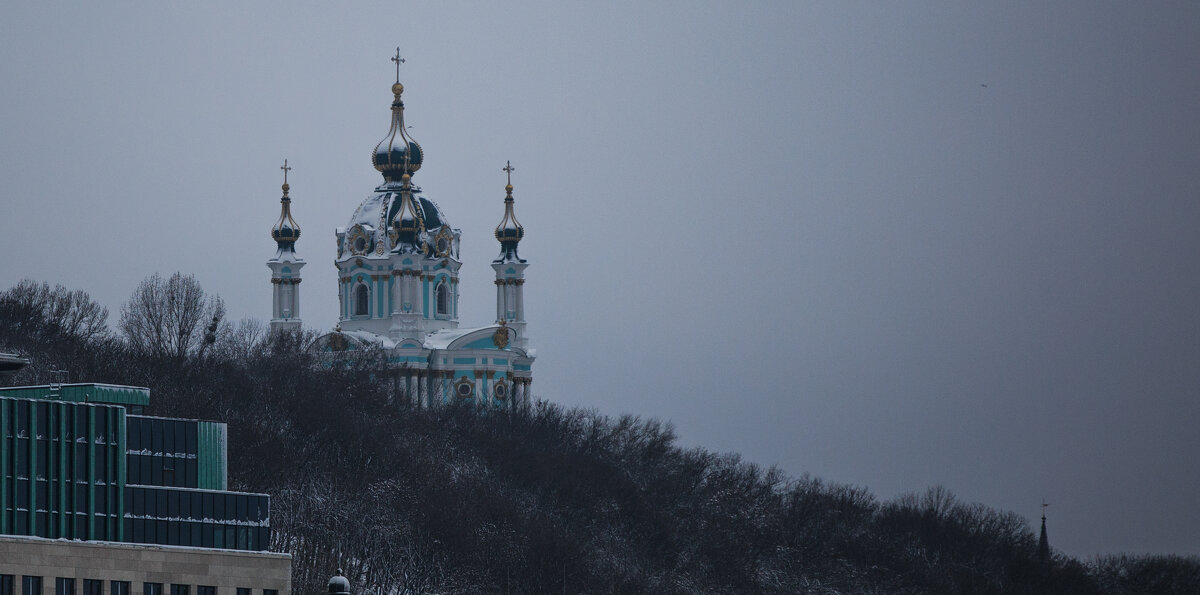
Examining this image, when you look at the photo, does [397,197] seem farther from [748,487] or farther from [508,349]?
[748,487]

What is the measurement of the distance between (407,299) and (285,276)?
756cm

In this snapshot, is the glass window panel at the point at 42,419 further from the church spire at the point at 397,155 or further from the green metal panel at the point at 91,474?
the church spire at the point at 397,155

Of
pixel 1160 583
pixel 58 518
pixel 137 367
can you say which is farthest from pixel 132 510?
pixel 1160 583

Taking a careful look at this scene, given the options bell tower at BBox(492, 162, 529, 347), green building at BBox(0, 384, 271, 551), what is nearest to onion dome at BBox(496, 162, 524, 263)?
bell tower at BBox(492, 162, 529, 347)

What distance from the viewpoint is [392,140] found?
511 ft

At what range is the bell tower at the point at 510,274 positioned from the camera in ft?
516

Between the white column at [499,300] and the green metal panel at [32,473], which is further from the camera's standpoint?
the white column at [499,300]

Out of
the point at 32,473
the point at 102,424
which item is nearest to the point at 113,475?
the point at 102,424

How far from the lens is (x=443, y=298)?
6038 inches

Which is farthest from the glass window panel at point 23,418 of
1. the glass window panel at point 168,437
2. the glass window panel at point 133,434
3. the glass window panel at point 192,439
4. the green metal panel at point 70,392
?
the glass window panel at point 192,439

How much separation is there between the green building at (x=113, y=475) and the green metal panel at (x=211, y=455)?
3cm

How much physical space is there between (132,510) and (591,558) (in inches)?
1297

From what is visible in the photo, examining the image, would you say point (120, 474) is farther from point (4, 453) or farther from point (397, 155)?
point (397, 155)

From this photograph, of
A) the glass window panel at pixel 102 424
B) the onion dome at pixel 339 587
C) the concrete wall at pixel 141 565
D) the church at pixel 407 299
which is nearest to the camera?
the onion dome at pixel 339 587
